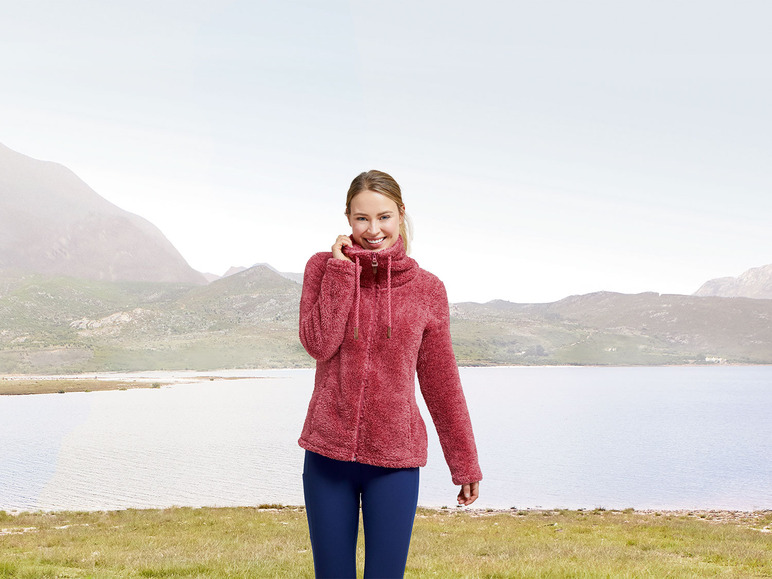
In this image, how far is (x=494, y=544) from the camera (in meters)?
14.9

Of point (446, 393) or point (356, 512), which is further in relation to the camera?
point (446, 393)

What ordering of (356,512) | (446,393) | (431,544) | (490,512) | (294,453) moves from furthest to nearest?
(294,453) < (490,512) < (431,544) < (446,393) < (356,512)

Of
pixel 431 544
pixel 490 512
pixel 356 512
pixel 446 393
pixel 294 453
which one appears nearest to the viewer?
pixel 356 512

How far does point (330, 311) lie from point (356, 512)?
0.88 meters

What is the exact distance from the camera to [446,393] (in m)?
3.32

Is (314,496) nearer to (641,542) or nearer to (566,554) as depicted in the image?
(566,554)

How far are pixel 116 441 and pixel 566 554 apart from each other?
57006 mm

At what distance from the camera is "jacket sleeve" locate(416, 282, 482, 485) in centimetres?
326

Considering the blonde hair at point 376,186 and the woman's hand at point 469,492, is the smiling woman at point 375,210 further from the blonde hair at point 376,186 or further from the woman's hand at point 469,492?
the woman's hand at point 469,492

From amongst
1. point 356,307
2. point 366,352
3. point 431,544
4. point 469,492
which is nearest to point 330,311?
point 356,307

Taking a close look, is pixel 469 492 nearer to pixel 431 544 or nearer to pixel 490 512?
pixel 431 544

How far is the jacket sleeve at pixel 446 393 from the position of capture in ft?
10.7

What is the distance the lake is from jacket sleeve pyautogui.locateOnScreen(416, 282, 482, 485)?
3000cm

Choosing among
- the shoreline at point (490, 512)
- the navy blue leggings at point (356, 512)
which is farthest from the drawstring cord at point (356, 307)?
the shoreline at point (490, 512)
